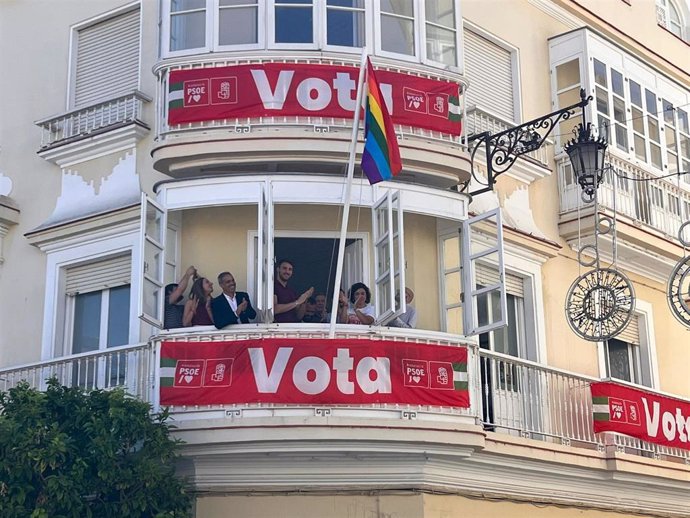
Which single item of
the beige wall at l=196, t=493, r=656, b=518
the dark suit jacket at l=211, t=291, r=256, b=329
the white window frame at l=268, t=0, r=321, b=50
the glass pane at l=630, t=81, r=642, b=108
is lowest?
the beige wall at l=196, t=493, r=656, b=518

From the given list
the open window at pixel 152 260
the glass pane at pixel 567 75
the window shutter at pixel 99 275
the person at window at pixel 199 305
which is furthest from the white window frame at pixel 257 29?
the glass pane at pixel 567 75

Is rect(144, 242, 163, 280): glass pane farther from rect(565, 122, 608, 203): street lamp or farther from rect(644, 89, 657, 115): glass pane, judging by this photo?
rect(644, 89, 657, 115): glass pane

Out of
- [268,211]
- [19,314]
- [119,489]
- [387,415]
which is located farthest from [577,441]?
[19,314]

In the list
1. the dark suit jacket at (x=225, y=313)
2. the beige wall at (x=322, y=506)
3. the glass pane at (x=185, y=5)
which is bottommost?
the beige wall at (x=322, y=506)

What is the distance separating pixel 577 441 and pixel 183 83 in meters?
7.01

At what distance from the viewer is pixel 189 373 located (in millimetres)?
13953

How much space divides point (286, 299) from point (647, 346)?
7.45 metres

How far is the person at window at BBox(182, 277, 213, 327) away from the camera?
14.5 m

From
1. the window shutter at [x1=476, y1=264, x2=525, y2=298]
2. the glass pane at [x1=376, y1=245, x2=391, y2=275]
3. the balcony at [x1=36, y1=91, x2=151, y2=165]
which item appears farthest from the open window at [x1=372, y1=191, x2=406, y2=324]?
the balcony at [x1=36, y1=91, x2=151, y2=165]

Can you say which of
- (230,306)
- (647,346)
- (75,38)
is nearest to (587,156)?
(230,306)

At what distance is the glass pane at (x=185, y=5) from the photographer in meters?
15.5

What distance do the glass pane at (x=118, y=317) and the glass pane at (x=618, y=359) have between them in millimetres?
7587

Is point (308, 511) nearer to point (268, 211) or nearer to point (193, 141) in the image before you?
point (268, 211)

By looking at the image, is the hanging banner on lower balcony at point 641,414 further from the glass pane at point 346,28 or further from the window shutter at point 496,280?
the glass pane at point 346,28
